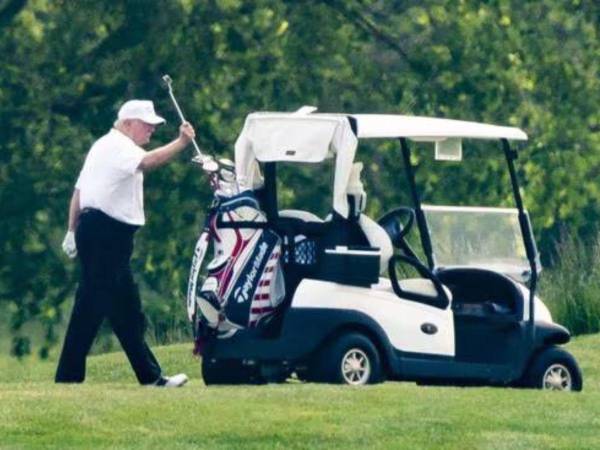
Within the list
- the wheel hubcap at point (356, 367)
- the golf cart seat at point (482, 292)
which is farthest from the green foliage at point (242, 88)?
the wheel hubcap at point (356, 367)

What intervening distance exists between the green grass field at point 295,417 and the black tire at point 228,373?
0.63 m

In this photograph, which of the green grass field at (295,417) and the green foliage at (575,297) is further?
the green foliage at (575,297)

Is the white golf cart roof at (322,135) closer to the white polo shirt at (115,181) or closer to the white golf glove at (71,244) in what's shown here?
the white polo shirt at (115,181)

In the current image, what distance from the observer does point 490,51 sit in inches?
1097

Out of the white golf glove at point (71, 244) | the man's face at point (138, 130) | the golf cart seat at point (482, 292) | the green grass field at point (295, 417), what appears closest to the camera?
the green grass field at point (295, 417)

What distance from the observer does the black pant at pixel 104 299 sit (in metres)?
14.8

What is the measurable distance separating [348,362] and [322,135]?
1212mm

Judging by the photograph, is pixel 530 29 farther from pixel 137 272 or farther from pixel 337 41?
pixel 137 272

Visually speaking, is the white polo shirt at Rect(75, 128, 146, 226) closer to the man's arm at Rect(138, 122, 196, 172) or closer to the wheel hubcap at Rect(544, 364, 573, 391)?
the man's arm at Rect(138, 122, 196, 172)

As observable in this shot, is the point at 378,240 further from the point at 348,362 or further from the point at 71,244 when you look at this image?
the point at 71,244

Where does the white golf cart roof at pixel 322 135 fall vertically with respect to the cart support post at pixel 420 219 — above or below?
above

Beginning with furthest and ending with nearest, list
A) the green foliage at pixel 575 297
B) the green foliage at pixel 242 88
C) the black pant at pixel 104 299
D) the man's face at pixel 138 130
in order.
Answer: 1. the green foliage at pixel 242 88
2. the green foliage at pixel 575 297
3. the man's face at pixel 138 130
4. the black pant at pixel 104 299

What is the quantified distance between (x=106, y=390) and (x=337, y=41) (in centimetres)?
1429

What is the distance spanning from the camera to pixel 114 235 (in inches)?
584
